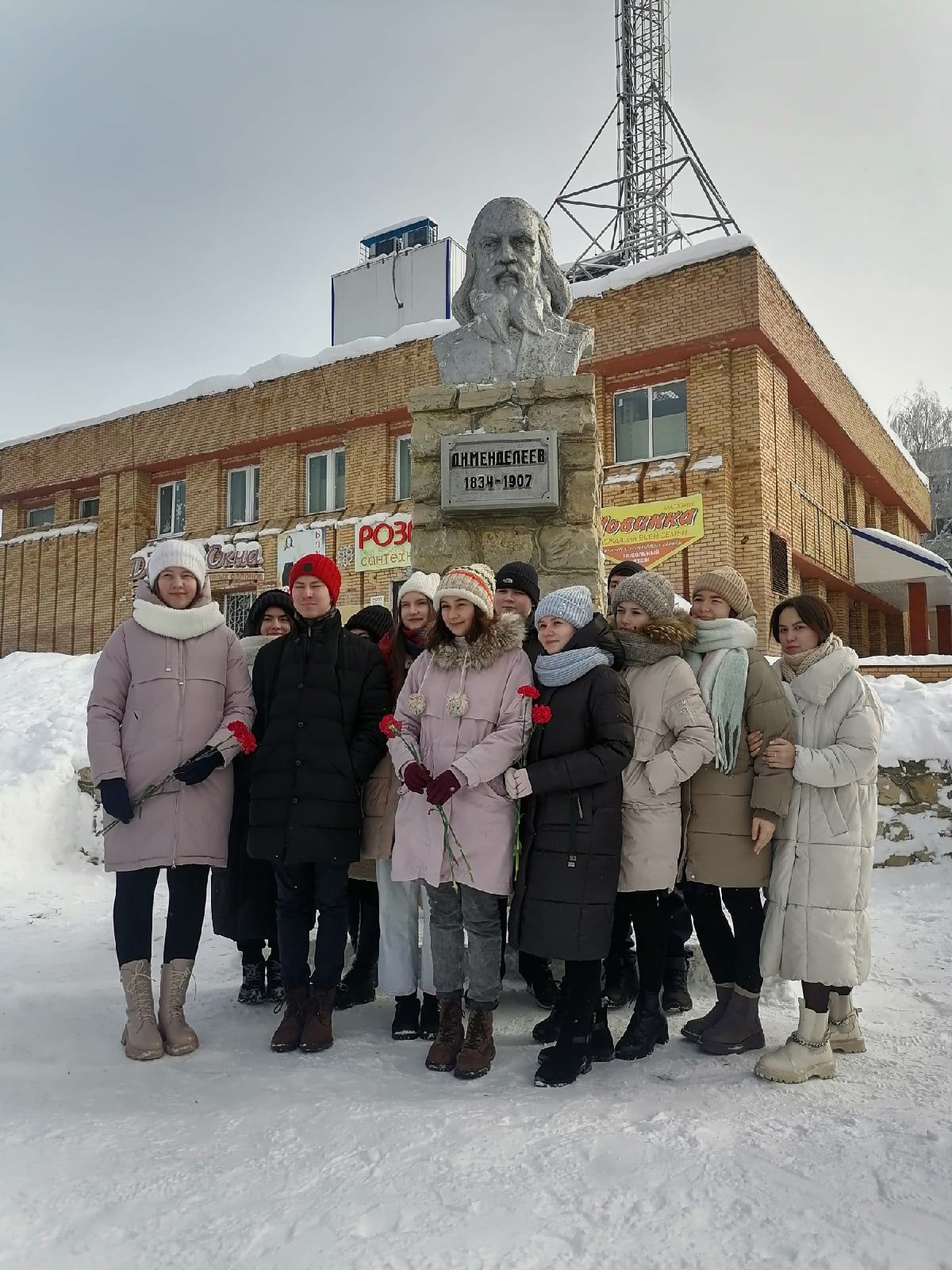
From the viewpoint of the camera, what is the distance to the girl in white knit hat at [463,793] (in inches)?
121

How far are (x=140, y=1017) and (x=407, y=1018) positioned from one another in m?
1.00

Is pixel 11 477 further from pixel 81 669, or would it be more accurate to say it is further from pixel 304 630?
pixel 304 630

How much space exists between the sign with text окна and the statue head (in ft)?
27.6

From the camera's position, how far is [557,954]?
117 inches


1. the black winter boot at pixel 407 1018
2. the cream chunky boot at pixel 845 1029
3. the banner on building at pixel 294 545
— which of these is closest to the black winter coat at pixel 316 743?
the black winter boot at pixel 407 1018

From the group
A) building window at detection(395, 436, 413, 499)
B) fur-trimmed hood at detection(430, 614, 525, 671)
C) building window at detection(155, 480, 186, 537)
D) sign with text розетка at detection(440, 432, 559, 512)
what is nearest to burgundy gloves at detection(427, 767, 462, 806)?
fur-trimmed hood at detection(430, 614, 525, 671)

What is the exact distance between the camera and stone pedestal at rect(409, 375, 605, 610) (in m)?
4.52

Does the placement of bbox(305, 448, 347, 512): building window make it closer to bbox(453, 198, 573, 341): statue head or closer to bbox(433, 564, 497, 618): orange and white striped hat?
bbox(453, 198, 573, 341): statue head

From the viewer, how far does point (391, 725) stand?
3.27 meters

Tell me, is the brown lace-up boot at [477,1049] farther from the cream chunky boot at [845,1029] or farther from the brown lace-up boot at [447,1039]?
the cream chunky boot at [845,1029]

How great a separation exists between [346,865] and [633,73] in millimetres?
22158

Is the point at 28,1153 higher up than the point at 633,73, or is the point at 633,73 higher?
the point at 633,73

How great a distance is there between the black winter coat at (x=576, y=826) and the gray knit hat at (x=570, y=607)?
210mm

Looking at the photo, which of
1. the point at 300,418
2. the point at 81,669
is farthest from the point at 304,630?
the point at 300,418
